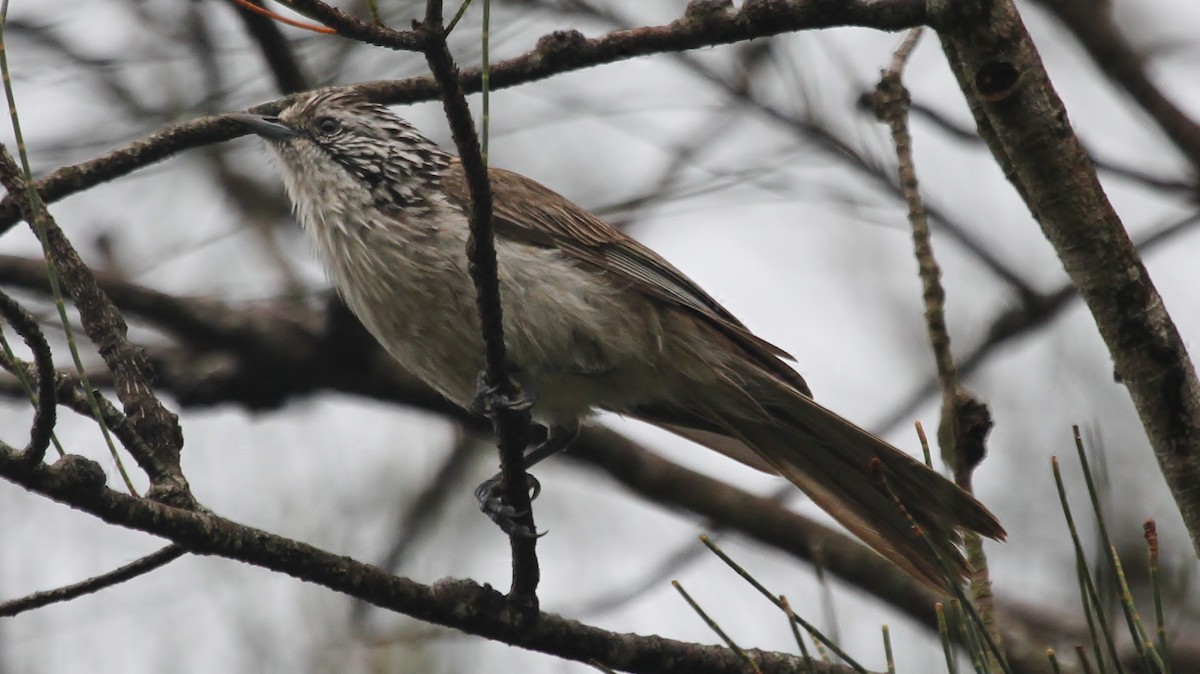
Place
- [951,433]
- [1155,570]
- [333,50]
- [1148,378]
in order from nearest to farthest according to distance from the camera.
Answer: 1. [1155,570]
2. [1148,378]
3. [951,433]
4. [333,50]

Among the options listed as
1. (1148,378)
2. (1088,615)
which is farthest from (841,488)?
(1088,615)

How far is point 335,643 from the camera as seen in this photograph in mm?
6207

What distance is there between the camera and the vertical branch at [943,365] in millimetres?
3332

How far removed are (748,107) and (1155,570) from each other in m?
4.16

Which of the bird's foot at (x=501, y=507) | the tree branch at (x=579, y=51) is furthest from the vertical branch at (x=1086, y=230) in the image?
the bird's foot at (x=501, y=507)

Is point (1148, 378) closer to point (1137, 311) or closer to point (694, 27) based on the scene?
point (1137, 311)

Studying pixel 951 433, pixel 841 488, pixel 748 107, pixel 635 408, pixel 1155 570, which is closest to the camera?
pixel 1155 570

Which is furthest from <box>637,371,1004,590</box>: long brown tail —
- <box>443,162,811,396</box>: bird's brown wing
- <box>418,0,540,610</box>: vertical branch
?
<box>418,0,540,610</box>: vertical branch

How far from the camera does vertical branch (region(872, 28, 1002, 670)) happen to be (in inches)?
131

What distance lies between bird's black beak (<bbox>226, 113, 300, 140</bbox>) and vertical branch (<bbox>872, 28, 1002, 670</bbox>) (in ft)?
7.10

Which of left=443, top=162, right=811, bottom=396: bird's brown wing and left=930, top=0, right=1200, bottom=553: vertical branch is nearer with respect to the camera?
left=930, top=0, right=1200, bottom=553: vertical branch

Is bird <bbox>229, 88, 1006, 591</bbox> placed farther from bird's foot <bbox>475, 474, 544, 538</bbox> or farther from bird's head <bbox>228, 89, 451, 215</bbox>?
bird's foot <bbox>475, 474, 544, 538</bbox>

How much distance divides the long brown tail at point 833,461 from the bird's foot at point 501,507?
2.90ft

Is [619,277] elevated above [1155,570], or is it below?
above
